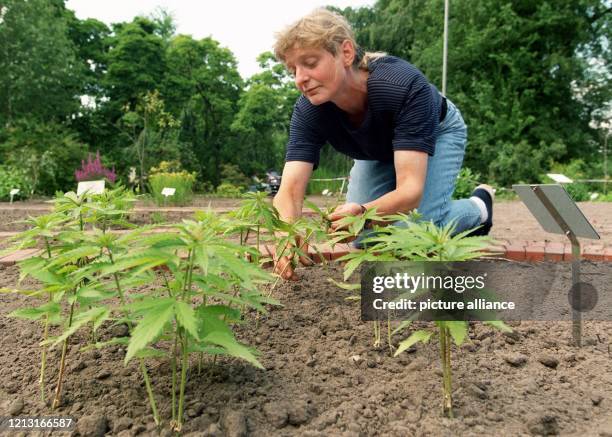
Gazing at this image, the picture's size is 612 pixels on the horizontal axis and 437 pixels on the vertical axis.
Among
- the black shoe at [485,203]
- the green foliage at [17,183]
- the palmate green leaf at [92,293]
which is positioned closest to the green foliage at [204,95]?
the green foliage at [17,183]

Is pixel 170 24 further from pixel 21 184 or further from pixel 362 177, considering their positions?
pixel 362 177

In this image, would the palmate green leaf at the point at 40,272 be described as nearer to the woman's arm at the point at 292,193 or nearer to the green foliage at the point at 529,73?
the woman's arm at the point at 292,193

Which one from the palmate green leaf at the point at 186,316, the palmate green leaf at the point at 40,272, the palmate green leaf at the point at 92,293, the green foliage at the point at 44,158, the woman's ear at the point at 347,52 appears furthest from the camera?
the green foliage at the point at 44,158

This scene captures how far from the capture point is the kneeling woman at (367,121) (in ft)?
7.37

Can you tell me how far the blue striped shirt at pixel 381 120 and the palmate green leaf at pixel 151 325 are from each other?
1.61m

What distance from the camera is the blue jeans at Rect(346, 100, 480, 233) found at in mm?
2949

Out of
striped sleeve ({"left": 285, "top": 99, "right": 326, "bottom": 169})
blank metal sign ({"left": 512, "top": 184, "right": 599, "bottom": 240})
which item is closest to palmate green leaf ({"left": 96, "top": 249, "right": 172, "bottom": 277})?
blank metal sign ({"left": 512, "top": 184, "right": 599, "bottom": 240})

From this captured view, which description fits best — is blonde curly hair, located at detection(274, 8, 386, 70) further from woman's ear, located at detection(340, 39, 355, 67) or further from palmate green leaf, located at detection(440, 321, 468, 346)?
palmate green leaf, located at detection(440, 321, 468, 346)

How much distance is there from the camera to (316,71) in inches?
88.4

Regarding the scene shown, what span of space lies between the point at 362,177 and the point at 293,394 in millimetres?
1972

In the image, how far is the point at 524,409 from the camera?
1.42 m

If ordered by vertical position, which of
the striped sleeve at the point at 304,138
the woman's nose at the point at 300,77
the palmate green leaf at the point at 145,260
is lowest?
the palmate green leaf at the point at 145,260

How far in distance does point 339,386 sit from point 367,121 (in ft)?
4.70

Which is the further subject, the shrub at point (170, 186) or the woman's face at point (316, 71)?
the shrub at point (170, 186)
